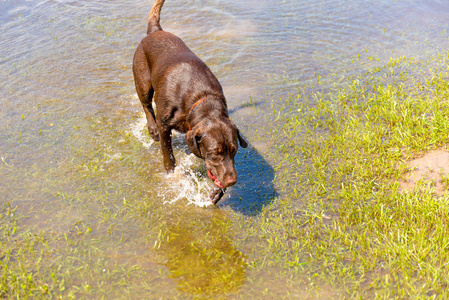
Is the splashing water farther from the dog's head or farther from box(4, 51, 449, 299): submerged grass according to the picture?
the dog's head

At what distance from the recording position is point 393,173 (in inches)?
205

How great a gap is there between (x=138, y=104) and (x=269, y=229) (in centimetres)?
410

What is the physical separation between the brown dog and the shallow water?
0.58 m

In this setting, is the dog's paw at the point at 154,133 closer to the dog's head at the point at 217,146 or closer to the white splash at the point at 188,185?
the white splash at the point at 188,185

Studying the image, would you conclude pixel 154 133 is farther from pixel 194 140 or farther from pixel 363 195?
pixel 363 195

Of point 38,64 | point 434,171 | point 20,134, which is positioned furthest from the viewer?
point 38,64

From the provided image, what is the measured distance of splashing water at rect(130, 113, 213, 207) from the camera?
5.23m

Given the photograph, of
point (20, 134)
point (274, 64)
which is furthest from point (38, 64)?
point (274, 64)

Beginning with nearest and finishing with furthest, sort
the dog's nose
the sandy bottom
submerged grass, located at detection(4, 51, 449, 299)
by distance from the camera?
submerged grass, located at detection(4, 51, 449, 299) < the dog's nose < the sandy bottom

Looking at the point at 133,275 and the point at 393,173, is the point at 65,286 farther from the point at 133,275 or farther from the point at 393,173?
the point at 393,173

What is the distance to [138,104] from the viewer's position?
7508 millimetres

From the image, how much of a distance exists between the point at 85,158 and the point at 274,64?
4874mm

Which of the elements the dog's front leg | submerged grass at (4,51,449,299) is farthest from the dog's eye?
the dog's front leg

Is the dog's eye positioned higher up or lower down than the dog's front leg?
higher up
